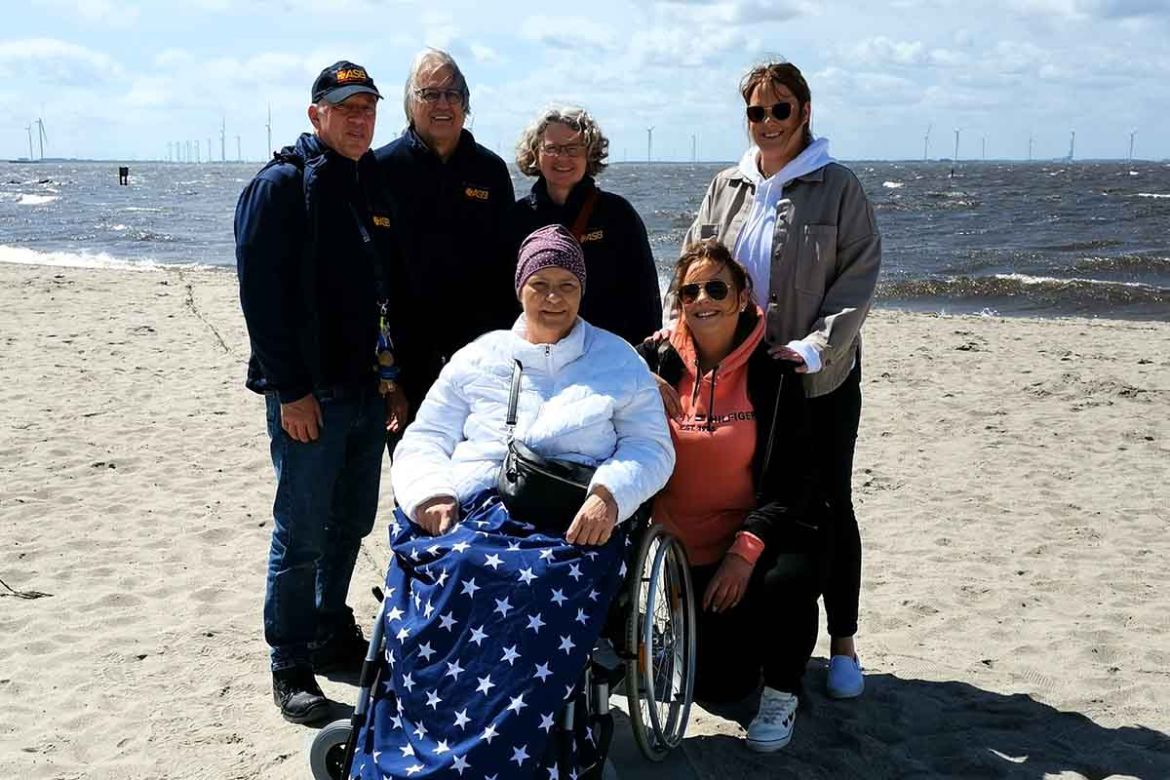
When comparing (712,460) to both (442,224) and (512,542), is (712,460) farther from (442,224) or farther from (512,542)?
(442,224)

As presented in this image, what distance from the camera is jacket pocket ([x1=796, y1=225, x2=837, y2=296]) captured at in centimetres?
344

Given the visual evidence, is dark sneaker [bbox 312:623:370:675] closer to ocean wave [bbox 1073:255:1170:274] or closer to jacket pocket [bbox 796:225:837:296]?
jacket pocket [bbox 796:225:837:296]

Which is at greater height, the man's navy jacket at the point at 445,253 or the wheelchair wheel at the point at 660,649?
the man's navy jacket at the point at 445,253

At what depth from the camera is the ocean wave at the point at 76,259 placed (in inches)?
859

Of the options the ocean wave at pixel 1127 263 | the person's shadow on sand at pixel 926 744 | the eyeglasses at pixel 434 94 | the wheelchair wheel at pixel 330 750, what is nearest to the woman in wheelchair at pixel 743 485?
the person's shadow on sand at pixel 926 744

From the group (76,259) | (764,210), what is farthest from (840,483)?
(76,259)

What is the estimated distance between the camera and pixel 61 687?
3773 mm

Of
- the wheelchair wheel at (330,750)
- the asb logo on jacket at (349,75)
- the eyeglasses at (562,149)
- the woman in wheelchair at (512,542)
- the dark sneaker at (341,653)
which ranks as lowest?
the dark sneaker at (341,653)

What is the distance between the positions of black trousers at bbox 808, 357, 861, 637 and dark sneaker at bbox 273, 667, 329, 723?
1783 millimetres

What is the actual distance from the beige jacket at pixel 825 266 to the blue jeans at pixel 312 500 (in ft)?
4.85

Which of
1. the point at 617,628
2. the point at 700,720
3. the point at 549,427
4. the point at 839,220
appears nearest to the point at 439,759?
the point at 617,628

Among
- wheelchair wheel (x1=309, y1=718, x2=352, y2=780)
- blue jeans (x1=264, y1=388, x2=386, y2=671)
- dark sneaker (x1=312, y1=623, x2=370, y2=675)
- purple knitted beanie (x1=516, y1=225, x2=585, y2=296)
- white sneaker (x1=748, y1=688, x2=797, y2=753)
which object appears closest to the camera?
wheelchair wheel (x1=309, y1=718, x2=352, y2=780)

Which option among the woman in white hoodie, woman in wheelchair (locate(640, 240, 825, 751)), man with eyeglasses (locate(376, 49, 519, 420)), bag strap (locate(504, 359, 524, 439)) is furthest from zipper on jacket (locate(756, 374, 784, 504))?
man with eyeglasses (locate(376, 49, 519, 420))

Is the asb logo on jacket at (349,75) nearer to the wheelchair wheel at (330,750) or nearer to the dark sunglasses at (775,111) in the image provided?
the dark sunglasses at (775,111)
